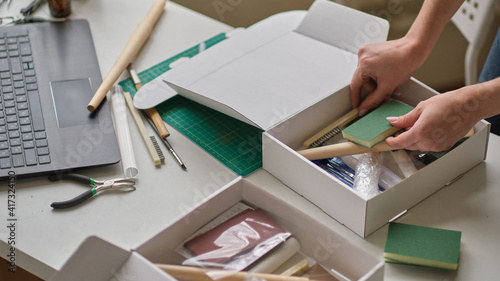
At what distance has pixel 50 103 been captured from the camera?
1.23 meters

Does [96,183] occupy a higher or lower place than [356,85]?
lower

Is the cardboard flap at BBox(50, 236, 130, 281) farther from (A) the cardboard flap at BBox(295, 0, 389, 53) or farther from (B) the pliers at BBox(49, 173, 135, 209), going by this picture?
(A) the cardboard flap at BBox(295, 0, 389, 53)

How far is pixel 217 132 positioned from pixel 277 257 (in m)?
0.35

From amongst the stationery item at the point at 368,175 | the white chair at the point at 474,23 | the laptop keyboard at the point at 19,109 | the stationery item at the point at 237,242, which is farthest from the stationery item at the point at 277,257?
the white chair at the point at 474,23

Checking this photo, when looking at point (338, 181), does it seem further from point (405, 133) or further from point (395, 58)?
point (395, 58)

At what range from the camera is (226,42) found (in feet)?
4.22

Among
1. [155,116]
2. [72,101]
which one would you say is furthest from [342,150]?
[72,101]

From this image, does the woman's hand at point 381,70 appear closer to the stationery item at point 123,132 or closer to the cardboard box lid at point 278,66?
the cardboard box lid at point 278,66

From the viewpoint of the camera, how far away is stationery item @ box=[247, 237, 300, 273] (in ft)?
2.90

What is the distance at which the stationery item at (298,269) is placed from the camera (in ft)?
2.89

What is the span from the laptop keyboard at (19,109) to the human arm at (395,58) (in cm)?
64

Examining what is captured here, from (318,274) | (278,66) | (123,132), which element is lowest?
(318,274)

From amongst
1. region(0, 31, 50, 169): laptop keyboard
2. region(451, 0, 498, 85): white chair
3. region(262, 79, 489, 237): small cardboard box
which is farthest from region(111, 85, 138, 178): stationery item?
region(451, 0, 498, 85): white chair

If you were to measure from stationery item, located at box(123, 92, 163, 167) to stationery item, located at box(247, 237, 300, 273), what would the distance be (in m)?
0.32
